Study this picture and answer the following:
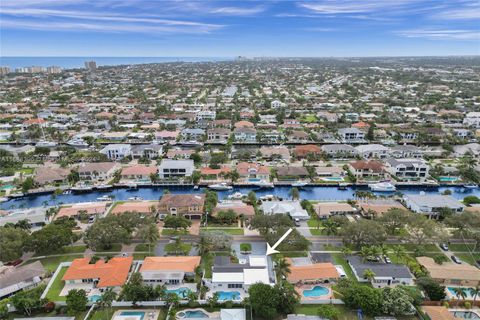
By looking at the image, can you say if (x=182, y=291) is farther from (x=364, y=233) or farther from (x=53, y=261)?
(x=364, y=233)

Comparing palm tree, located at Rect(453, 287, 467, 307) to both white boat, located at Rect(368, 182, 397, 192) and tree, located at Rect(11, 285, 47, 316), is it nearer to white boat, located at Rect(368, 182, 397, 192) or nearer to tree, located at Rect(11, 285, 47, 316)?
white boat, located at Rect(368, 182, 397, 192)

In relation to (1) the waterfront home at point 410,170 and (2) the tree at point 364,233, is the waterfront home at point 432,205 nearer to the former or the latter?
(1) the waterfront home at point 410,170

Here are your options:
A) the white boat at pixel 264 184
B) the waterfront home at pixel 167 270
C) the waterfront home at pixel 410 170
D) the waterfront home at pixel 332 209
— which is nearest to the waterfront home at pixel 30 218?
A: the waterfront home at pixel 167 270

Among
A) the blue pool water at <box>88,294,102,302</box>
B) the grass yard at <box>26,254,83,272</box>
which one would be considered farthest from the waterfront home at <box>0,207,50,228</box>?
the blue pool water at <box>88,294,102,302</box>

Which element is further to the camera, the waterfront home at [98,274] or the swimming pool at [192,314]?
the waterfront home at [98,274]

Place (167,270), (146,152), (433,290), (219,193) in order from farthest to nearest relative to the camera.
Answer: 1. (146,152)
2. (219,193)
3. (167,270)
4. (433,290)

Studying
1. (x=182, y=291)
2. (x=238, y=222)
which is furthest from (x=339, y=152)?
(x=182, y=291)
